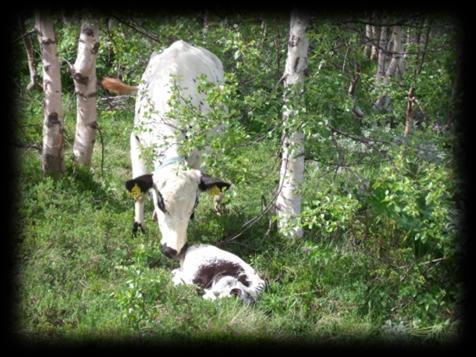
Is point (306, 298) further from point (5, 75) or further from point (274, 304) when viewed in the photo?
point (5, 75)

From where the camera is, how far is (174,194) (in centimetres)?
677

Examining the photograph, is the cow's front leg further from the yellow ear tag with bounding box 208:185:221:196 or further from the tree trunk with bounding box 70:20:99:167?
the tree trunk with bounding box 70:20:99:167

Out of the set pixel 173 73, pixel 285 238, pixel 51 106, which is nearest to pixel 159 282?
pixel 285 238

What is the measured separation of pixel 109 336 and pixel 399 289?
8.63 feet

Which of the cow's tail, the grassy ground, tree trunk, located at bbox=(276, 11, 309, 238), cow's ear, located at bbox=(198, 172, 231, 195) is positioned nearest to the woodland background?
the grassy ground

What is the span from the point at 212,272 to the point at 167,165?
59.1 inches

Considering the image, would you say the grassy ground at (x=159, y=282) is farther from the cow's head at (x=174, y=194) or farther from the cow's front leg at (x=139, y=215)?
the cow's head at (x=174, y=194)

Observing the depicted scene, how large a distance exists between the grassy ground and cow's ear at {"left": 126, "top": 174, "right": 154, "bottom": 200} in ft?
1.52

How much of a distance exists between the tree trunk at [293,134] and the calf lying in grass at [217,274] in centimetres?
56

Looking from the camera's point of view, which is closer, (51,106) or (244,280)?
(244,280)

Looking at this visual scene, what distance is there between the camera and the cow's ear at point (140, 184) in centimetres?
710

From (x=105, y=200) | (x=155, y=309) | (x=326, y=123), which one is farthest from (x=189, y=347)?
(x=105, y=200)

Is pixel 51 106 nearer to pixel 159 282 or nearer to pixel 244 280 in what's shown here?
pixel 159 282

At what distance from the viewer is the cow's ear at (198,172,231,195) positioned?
703 centimetres
